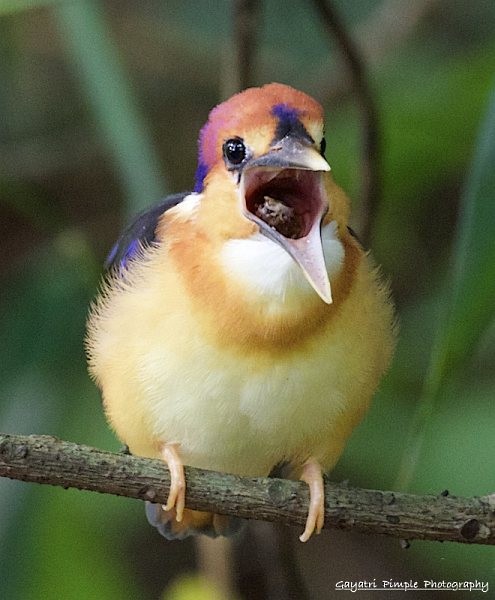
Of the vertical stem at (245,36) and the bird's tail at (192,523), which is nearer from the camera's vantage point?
the bird's tail at (192,523)

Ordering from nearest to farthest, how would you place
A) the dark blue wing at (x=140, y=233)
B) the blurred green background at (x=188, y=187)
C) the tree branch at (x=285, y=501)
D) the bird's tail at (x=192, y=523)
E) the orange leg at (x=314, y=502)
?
the tree branch at (x=285, y=501) → the orange leg at (x=314, y=502) → the dark blue wing at (x=140, y=233) → the bird's tail at (x=192, y=523) → the blurred green background at (x=188, y=187)

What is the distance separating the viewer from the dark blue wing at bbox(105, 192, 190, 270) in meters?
1.46

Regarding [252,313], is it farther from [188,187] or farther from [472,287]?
[188,187]

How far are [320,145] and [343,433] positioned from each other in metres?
0.37

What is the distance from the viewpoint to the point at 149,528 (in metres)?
2.45

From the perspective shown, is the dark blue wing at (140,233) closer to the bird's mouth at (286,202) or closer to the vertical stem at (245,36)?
the bird's mouth at (286,202)

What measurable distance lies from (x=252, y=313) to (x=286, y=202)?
0.43 ft

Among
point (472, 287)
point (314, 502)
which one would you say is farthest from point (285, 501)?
point (472, 287)

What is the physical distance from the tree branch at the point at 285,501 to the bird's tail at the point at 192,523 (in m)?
0.37

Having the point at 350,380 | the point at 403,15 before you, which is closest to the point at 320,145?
the point at 350,380

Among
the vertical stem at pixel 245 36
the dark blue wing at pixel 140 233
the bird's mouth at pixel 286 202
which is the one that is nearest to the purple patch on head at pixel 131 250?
the dark blue wing at pixel 140 233

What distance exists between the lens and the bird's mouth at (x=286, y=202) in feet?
4.04

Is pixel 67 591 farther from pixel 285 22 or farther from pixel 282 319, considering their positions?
pixel 285 22

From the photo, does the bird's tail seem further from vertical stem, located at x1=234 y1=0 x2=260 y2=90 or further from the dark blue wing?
vertical stem, located at x1=234 y1=0 x2=260 y2=90
